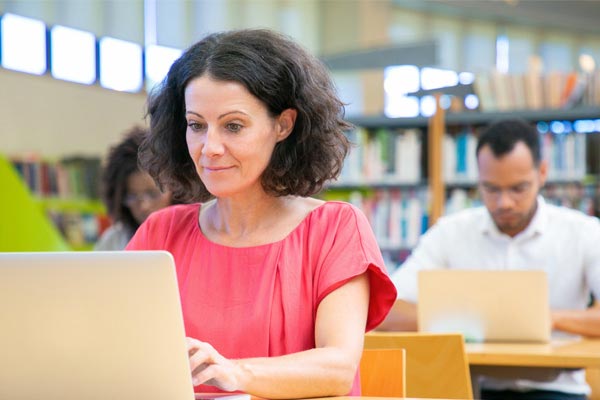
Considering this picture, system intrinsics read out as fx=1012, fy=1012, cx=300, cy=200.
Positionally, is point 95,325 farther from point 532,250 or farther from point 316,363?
point 532,250

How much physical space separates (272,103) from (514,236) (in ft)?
6.25

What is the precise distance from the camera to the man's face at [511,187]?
3.51 metres

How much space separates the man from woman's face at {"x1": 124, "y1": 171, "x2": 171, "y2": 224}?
0.91 m

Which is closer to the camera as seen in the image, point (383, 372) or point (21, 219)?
point (383, 372)

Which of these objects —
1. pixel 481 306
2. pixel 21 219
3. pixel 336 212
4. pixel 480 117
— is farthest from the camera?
pixel 21 219

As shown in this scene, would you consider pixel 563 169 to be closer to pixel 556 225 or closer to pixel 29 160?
pixel 556 225

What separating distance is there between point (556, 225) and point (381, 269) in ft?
6.07

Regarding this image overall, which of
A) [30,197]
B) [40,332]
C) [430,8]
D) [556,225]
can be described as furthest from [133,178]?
[430,8]

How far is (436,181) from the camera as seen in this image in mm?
5359

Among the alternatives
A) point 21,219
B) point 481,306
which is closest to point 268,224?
point 481,306

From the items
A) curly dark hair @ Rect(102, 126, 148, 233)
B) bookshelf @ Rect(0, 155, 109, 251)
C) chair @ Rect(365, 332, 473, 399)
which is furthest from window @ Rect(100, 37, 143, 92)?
chair @ Rect(365, 332, 473, 399)

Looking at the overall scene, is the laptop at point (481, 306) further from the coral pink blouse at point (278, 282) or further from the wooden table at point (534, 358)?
the coral pink blouse at point (278, 282)

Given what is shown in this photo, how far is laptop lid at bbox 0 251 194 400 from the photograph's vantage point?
1.34m

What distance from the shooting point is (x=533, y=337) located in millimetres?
3082
